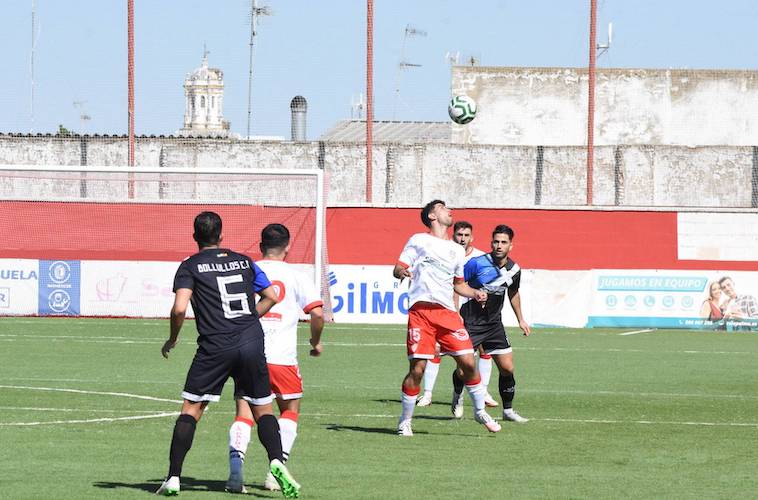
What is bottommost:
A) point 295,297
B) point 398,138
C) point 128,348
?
point 128,348

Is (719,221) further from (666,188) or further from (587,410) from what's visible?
(587,410)

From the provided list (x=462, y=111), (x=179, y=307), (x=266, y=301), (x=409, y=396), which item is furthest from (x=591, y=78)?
(x=179, y=307)

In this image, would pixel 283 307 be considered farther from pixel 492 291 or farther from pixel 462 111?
pixel 462 111

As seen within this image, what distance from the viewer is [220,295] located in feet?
31.1

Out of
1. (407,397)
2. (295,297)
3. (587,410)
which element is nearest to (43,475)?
(295,297)

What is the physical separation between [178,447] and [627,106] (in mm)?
38806

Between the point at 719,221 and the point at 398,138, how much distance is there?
77.4ft

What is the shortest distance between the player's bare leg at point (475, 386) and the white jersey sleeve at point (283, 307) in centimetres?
298

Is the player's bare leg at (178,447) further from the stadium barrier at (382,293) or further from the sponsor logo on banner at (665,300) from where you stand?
the sponsor logo on banner at (665,300)

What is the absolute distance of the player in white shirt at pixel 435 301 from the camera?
13008 millimetres

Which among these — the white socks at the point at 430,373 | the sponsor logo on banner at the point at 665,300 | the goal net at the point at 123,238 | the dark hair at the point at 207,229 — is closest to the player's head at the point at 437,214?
the white socks at the point at 430,373

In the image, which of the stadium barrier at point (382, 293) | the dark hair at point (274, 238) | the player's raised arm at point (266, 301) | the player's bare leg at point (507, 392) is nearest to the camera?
the player's raised arm at point (266, 301)

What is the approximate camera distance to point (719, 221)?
30078 mm

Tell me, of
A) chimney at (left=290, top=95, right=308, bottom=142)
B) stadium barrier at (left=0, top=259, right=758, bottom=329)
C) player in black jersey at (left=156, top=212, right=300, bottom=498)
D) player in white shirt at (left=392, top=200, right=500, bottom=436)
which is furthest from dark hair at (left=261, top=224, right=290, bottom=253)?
chimney at (left=290, top=95, right=308, bottom=142)
